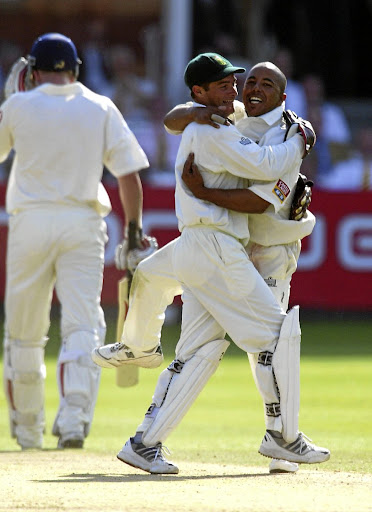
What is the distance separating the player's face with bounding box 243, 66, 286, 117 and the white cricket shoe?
166cm

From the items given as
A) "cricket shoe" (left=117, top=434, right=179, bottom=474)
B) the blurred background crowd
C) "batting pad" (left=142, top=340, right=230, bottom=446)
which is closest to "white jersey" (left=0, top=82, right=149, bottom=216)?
"batting pad" (left=142, top=340, right=230, bottom=446)

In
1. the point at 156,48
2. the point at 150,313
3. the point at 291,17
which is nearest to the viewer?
the point at 150,313

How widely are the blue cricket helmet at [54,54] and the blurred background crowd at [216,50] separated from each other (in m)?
7.81

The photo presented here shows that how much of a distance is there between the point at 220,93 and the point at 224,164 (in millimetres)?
363

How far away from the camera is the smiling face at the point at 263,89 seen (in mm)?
5836

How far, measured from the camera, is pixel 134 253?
7.18 meters

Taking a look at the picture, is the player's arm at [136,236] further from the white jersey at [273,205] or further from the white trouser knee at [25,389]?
the white jersey at [273,205]

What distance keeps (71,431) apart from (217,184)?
217 centimetres

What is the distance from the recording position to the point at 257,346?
5715 millimetres

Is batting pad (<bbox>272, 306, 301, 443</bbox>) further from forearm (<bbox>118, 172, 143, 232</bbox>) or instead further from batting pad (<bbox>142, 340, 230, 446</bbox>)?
forearm (<bbox>118, 172, 143, 232</bbox>)

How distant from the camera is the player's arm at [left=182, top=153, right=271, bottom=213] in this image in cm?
569

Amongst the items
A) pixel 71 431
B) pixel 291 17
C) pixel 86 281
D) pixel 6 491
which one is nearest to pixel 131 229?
pixel 86 281

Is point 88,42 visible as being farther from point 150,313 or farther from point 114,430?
point 150,313

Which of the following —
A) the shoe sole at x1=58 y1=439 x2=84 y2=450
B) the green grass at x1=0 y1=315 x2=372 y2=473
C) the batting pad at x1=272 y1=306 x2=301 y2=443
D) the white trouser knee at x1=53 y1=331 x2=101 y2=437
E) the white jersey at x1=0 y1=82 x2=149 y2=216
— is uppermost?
the white jersey at x1=0 y1=82 x2=149 y2=216
